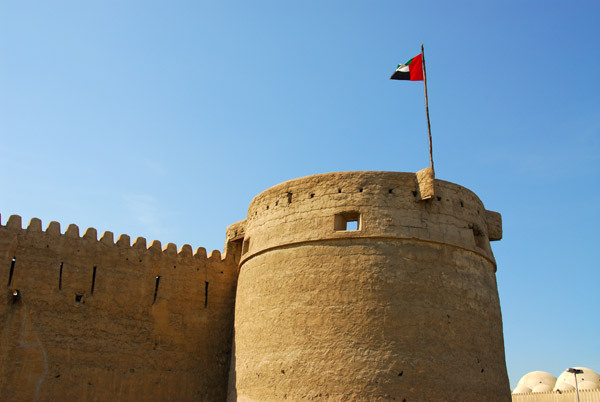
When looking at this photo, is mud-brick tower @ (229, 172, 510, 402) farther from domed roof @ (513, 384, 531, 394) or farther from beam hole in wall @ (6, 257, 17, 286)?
domed roof @ (513, 384, 531, 394)

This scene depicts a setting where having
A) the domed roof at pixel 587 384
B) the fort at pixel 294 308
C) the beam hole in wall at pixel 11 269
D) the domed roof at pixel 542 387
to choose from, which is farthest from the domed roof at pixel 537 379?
the beam hole in wall at pixel 11 269

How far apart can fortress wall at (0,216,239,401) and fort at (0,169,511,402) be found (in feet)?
0.08

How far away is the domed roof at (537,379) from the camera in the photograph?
1166 inches

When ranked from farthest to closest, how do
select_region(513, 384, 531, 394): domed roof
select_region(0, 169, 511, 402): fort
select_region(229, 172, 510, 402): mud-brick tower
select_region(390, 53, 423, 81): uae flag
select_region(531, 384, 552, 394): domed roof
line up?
select_region(531, 384, 552, 394): domed roof < select_region(513, 384, 531, 394): domed roof < select_region(390, 53, 423, 81): uae flag < select_region(0, 169, 511, 402): fort < select_region(229, 172, 510, 402): mud-brick tower

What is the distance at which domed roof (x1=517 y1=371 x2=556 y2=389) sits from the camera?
29.6m

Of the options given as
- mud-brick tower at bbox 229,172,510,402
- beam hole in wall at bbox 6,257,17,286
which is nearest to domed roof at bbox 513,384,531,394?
mud-brick tower at bbox 229,172,510,402

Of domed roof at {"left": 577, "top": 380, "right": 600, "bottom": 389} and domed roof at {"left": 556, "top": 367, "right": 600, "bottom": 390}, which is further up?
domed roof at {"left": 556, "top": 367, "right": 600, "bottom": 390}

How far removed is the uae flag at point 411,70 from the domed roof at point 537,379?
19991mm

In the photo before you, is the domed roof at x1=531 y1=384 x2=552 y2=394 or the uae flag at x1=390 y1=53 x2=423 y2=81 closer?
the uae flag at x1=390 y1=53 x2=423 y2=81

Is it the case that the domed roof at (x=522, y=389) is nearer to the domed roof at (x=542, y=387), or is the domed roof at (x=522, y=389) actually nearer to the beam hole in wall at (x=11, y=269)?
the domed roof at (x=542, y=387)

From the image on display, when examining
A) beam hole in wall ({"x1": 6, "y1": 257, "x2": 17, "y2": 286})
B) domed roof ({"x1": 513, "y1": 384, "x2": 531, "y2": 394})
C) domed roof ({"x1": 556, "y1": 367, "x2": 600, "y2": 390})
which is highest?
beam hole in wall ({"x1": 6, "y1": 257, "x2": 17, "y2": 286})

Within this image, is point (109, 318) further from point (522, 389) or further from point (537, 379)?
point (537, 379)

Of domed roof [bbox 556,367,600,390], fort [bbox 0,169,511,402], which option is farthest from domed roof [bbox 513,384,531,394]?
fort [bbox 0,169,511,402]

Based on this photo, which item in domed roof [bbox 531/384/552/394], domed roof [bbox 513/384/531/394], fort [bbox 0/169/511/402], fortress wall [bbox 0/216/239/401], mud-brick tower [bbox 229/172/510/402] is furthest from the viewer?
domed roof [bbox 531/384/552/394]
